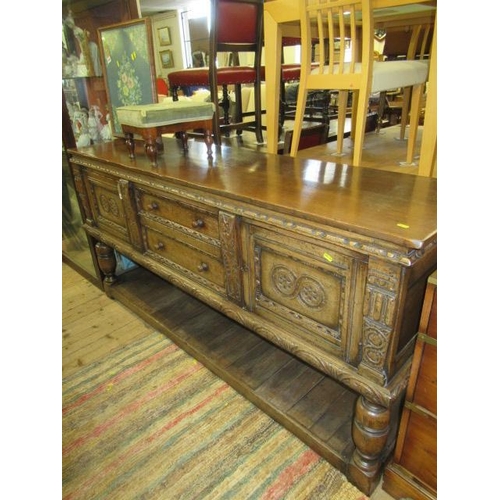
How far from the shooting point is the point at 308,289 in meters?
1.00

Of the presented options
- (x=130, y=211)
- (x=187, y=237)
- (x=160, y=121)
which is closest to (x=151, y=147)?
(x=160, y=121)

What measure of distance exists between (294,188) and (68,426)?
1218mm

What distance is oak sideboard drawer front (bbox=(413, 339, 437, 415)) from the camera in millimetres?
874

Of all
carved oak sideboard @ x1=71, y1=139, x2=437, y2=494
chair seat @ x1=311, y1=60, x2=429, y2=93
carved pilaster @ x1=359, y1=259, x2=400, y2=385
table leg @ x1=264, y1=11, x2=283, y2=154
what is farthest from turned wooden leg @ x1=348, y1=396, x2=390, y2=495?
table leg @ x1=264, y1=11, x2=283, y2=154

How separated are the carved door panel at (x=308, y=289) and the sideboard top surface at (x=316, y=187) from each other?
0.09 m

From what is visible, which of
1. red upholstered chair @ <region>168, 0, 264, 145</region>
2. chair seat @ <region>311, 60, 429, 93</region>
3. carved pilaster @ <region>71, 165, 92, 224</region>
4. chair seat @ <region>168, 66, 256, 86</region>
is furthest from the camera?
chair seat @ <region>168, 66, 256, 86</region>

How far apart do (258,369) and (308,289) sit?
2.15ft

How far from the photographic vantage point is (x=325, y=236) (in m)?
0.88

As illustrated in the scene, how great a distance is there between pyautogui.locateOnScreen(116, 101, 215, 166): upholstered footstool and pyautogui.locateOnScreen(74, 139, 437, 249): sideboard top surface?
0.08 m

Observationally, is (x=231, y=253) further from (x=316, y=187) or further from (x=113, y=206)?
(x=113, y=206)

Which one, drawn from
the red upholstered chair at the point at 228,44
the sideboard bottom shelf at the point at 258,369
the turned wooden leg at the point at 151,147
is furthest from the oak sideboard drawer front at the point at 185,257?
the red upholstered chair at the point at 228,44

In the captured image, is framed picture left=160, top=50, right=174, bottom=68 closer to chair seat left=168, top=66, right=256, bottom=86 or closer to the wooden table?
chair seat left=168, top=66, right=256, bottom=86
